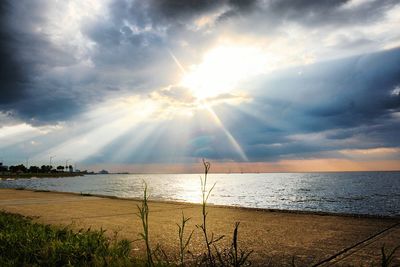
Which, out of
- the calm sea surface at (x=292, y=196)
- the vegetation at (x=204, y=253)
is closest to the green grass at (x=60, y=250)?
the vegetation at (x=204, y=253)

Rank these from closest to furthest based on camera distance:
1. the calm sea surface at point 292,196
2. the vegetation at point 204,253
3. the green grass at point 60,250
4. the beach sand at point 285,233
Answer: the vegetation at point 204,253 < the green grass at point 60,250 < the beach sand at point 285,233 < the calm sea surface at point 292,196

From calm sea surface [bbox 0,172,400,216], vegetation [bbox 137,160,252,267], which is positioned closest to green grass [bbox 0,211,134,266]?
vegetation [bbox 137,160,252,267]

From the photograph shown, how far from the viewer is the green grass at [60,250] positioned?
407 centimetres

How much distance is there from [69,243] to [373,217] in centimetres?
646

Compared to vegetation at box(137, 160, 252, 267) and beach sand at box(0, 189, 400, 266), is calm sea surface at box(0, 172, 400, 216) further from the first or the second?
beach sand at box(0, 189, 400, 266)

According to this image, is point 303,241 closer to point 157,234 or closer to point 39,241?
point 157,234

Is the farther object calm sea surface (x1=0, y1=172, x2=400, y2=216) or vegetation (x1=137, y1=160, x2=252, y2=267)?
calm sea surface (x1=0, y1=172, x2=400, y2=216)

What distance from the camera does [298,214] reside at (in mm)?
8398

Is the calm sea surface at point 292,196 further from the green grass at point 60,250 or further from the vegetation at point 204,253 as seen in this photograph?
the green grass at point 60,250

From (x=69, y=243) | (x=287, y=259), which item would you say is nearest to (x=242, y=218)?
(x=287, y=259)

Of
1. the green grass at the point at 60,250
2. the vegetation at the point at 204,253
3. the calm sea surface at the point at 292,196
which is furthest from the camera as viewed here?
the calm sea surface at the point at 292,196

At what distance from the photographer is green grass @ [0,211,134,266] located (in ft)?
13.4

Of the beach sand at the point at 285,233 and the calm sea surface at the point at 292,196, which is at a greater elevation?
the beach sand at the point at 285,233

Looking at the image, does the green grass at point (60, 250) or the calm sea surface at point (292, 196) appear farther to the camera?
the calm sea surface at point (292, 196)
